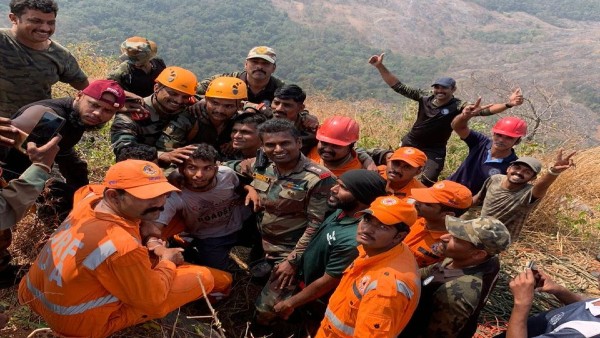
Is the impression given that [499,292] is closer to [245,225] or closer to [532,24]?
[245,225]

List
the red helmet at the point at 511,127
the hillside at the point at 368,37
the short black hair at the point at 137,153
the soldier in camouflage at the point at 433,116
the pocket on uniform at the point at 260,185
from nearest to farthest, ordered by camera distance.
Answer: the short black hair at the point at 137,153 < the pocket on uniform at the point at 260,185 < the red helmet at the point at 511,127 < the soldier in camouflage at the point at 433,116 < the hillside at the point at 368,37

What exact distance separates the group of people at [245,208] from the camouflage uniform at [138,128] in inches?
0.5

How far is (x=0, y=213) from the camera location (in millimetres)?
2592

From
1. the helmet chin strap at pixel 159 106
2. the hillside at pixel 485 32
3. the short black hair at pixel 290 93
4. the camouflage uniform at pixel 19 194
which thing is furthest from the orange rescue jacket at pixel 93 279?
the hillside at pixel 485 32

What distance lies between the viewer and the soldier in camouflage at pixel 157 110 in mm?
4043

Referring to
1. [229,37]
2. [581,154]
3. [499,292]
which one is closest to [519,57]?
[229,37]

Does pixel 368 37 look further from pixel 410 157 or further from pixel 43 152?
pixel 43 152

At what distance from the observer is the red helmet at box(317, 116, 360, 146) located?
4188mm

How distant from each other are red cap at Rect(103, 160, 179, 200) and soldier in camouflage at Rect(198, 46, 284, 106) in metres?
2.82

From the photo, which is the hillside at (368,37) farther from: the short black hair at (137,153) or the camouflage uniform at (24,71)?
the short black hair at (137,153)

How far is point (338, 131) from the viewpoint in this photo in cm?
421

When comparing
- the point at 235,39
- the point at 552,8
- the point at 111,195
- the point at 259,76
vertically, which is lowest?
the point at 235,39

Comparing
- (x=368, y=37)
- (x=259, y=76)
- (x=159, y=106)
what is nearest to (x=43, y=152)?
(x=159, y=106)

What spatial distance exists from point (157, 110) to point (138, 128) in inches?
10.9
